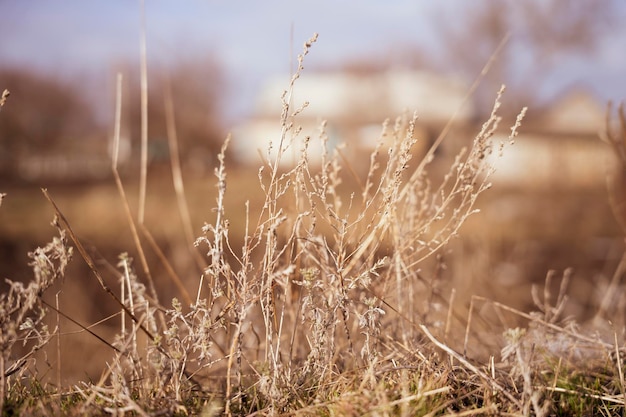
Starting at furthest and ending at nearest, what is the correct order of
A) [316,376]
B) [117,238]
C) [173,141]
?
[117,238] → [173,141] → [316,376]

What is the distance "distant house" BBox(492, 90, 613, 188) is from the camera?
2541 centimetres

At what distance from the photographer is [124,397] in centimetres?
158

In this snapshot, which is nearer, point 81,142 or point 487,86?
point 81,142

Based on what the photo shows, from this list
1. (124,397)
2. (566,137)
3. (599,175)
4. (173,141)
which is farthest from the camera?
(566,137)

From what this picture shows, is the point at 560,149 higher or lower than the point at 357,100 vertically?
lower

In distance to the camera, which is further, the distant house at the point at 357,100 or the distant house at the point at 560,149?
the distant house at the point at 357,100

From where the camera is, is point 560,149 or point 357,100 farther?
point 357,100

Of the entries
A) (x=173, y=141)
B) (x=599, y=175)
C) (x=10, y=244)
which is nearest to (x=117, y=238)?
(x=10, y=244)

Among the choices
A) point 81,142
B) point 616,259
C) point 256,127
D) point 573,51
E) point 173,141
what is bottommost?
point 256,127

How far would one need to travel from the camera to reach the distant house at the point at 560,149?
83.4 feet

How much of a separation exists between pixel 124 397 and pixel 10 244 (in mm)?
13448

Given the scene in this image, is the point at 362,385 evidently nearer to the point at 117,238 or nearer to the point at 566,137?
the point at 117,238

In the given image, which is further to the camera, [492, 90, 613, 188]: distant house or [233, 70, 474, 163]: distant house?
[233, 70, 474, 163]: distant house

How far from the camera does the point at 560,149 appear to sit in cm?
3300
